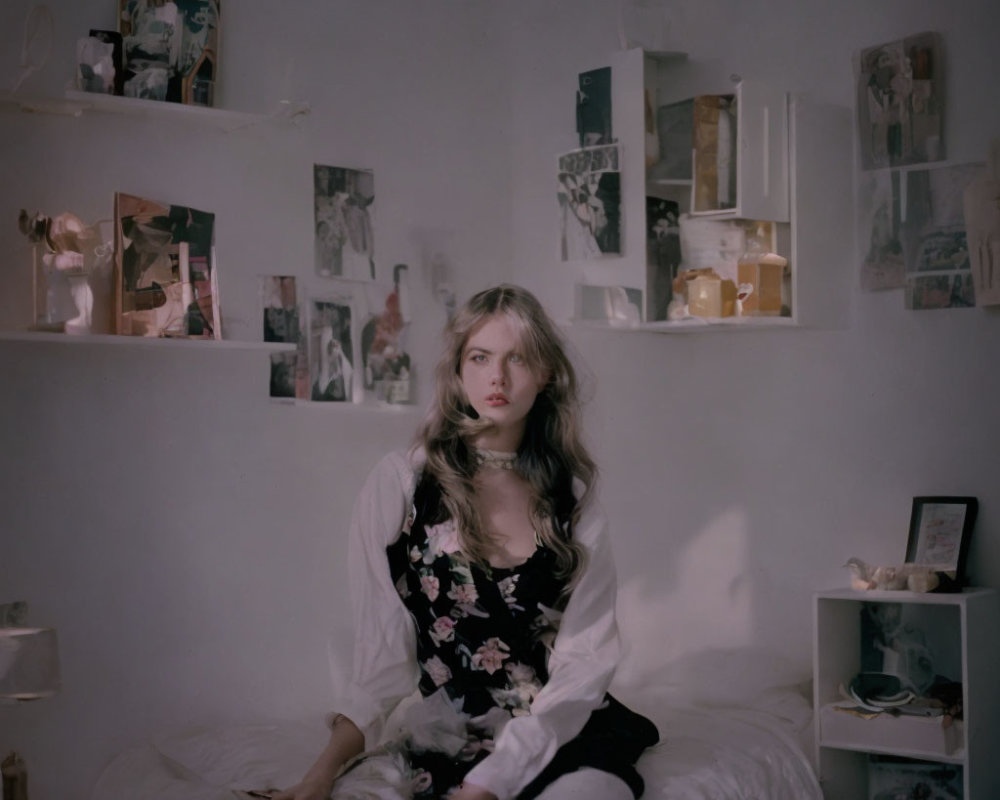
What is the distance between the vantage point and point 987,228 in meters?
2.69

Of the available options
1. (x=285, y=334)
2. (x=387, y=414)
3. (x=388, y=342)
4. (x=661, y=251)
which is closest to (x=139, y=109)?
(x=285, y=334)

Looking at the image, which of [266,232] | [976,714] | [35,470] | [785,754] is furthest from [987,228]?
[35,470]

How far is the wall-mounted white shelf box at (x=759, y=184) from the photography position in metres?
2.82

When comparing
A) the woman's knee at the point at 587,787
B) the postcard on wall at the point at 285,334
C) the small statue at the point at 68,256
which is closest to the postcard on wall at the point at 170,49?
the small statue at the point at 68,256

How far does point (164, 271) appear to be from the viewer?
2633mm

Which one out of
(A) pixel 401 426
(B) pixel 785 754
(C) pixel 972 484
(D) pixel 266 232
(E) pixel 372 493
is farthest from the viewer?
(A) pixel 401 426

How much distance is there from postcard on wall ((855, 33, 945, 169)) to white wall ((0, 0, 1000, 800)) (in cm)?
4

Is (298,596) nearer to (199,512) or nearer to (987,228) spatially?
(199,512)

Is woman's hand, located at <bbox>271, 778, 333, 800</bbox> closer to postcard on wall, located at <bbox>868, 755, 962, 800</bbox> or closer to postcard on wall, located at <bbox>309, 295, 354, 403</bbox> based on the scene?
postcard on wall, located at <bbox>309, 295, 354, 403</bbox>

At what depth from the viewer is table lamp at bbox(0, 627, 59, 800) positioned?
2.18 metres

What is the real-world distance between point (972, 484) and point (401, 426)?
4.47ft

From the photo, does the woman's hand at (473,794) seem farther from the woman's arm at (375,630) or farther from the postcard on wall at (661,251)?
the postcard on wall at (661,251)

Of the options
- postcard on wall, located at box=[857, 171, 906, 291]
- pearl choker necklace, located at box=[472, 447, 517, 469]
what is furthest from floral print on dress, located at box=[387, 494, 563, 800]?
postcard on wall, located at box=[857, 171, 906, 291]

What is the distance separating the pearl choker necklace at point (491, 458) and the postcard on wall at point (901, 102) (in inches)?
44.3
